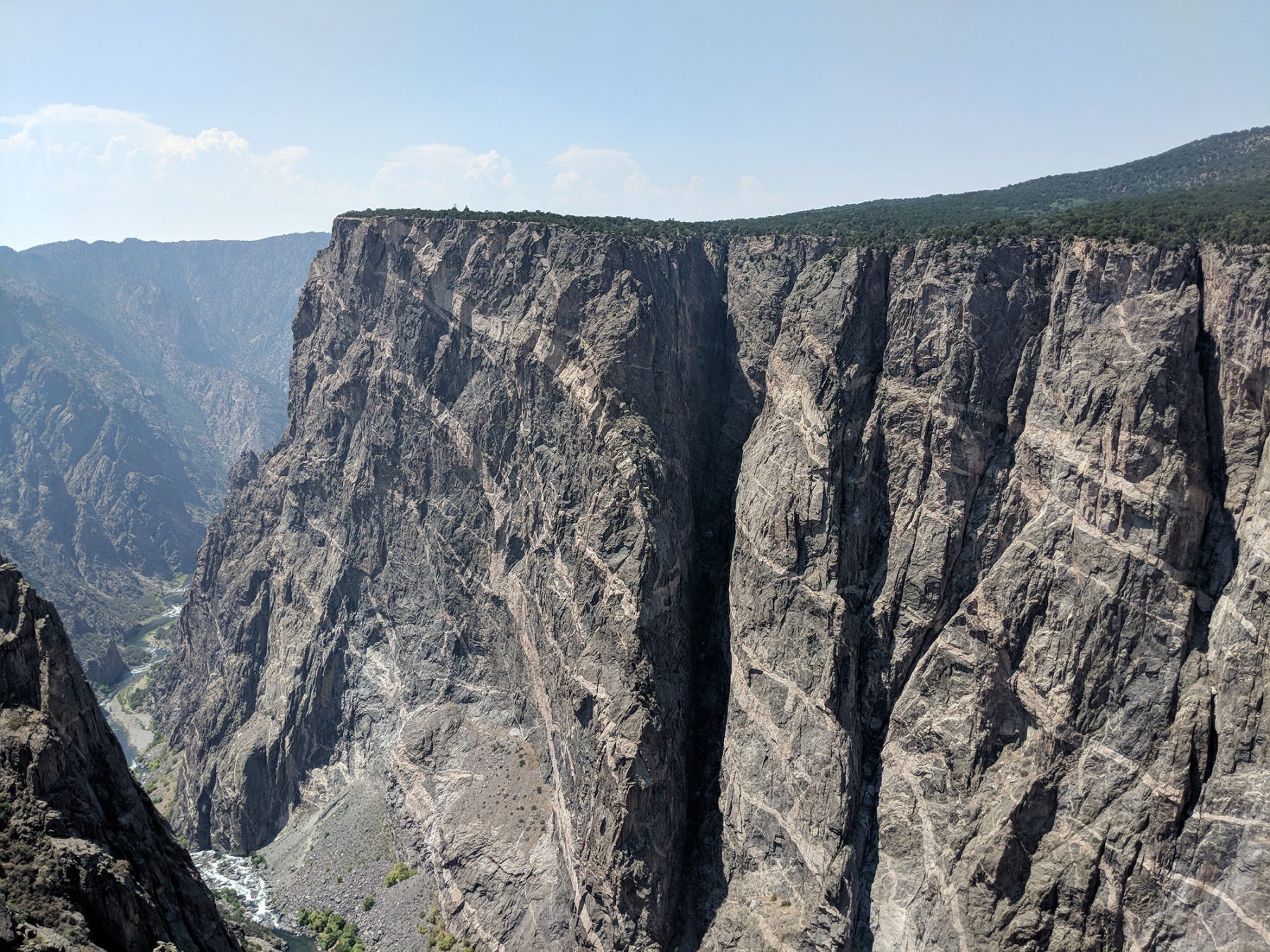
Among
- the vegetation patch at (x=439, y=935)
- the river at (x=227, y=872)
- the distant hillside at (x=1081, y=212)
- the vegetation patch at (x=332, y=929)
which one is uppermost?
the distant hillside at (x=1081, y=212)

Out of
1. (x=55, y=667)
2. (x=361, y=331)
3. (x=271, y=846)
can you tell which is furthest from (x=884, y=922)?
(x=361, y=331)

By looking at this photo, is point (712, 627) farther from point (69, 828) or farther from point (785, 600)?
point (69, 828)

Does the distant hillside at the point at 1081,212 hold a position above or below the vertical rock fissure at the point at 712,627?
above

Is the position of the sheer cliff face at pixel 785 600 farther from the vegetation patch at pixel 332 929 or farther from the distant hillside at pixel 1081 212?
the vegetation patch at pixel 332 929

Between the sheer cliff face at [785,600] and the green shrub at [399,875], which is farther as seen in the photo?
the green shrub at [399,875]

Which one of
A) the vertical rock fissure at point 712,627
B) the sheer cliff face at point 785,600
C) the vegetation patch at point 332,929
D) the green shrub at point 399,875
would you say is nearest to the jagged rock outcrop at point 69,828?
the sheer cliff face at point 785,600

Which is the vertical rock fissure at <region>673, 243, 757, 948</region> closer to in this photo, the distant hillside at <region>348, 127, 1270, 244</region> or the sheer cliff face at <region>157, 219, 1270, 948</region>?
the sheer cliff face at <region>157, 219, 1270, 948</region>

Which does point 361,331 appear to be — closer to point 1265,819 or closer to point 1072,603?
point 1072,603
